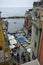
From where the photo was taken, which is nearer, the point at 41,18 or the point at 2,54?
the point at 2,54

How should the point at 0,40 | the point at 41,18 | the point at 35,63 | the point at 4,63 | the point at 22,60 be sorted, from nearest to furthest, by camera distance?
1. the point at 35,63
2. the point at 4,63
3. the point at 0,40
4. the point at 41,18
5. the point at 22,60

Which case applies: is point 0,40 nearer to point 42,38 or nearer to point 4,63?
point 4,63

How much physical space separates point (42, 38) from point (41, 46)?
0.79 meters

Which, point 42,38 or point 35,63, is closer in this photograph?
point 35,63

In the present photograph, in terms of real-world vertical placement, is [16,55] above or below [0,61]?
below

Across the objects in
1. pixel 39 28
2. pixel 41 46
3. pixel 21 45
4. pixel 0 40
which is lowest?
pixel 21 45

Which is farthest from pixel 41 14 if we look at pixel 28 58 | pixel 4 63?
pixel 4 63

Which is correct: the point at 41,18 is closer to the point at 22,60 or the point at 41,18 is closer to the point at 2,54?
the point at 22,60

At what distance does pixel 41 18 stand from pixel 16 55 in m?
8.27

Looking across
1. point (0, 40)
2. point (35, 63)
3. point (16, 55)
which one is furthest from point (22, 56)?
point (35, 63)

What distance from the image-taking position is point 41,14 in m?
18.2

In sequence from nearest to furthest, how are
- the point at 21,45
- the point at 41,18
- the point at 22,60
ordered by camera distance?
the point at 41,18
the point at 22,60
the point at 21,45

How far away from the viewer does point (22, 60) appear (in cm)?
2208

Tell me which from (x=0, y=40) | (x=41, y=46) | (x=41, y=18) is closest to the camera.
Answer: (x=0, y=40)
